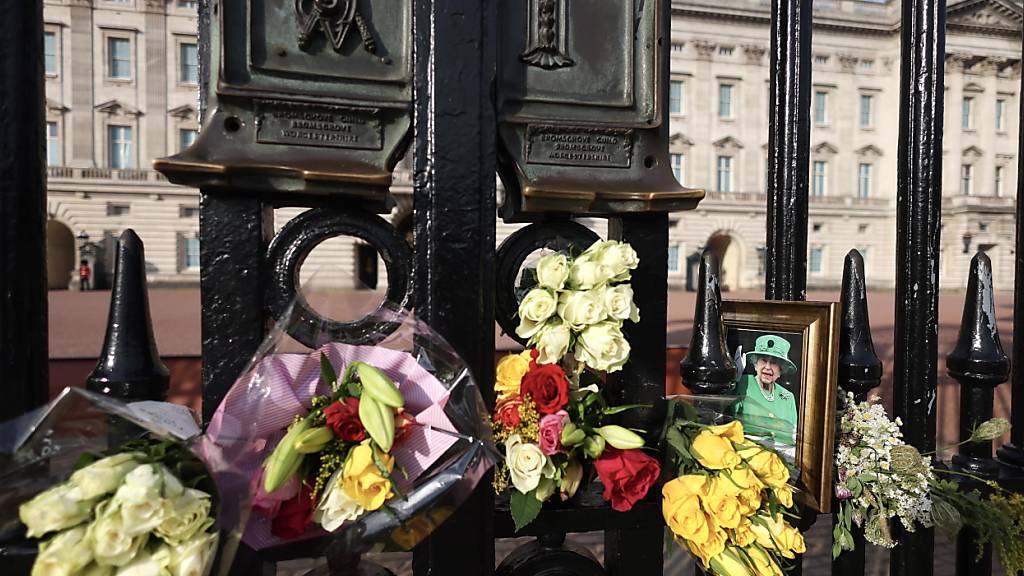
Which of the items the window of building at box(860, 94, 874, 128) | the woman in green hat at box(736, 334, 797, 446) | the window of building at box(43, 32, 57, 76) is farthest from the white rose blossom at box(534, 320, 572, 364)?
Result: the window of building at box(860, 94, 874, 128)

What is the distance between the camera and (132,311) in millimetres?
1069

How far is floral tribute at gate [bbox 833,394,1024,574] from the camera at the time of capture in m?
1.36

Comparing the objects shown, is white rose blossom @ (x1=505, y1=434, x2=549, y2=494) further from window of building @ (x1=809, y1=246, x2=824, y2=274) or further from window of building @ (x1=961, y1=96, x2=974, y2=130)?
window of building @ (x1=961, y1=96, x2=974, y2=130)

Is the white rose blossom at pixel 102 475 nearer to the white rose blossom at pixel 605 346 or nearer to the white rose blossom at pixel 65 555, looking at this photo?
the white rose blossom at pixel 65 555

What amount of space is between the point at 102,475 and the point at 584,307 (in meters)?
0.77

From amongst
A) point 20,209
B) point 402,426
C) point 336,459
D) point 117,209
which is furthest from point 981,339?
point 117,209

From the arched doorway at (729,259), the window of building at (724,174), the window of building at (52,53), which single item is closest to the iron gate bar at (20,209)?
the window of building at (724,174)

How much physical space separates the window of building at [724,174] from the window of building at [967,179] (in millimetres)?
10566

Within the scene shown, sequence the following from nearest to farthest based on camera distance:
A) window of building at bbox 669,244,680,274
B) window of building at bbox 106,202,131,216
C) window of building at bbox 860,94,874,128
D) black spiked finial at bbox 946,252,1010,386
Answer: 1. black spiked finial at bbox 946,252,1010,386
2. window of building at bbox 106,202,131,216
3. window of building at bbox 860,94,874,128
4. window of building at bbox 669,244,680,274

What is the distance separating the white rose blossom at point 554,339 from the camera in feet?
3.51

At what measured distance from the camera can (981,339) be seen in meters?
1.52

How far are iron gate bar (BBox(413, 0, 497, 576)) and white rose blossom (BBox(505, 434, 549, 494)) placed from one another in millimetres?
103

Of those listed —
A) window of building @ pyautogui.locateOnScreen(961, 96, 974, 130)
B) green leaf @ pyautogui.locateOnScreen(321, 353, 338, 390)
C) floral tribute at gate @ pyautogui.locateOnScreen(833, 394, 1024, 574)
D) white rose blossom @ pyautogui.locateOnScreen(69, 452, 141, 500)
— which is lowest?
floral tribute at gate @ pyautogui.locateOnScreen(833, 394, 1024, 574)

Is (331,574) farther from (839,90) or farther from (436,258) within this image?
(839,90)
